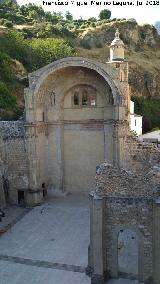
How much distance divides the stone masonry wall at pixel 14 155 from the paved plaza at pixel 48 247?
2.11m

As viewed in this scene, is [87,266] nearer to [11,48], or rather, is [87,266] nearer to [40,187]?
[40,187]

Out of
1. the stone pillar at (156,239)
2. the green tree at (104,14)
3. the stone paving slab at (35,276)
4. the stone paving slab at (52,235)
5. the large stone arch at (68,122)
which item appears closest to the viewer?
the stone pillar at (156,239)

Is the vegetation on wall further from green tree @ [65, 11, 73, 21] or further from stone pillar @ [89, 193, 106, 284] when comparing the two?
green tree @ [65, 11, 73, 21]

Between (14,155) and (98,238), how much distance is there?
37.6 feet

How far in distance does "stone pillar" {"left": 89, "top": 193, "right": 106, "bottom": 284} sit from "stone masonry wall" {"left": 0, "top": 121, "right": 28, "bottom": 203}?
35.0 ft

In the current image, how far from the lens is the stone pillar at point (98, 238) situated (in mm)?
12883

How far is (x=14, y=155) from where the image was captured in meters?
23.0

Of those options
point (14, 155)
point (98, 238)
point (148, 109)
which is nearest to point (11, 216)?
point (14, 155)

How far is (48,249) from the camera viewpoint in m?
16.9

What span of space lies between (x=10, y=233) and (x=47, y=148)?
727 centimetres

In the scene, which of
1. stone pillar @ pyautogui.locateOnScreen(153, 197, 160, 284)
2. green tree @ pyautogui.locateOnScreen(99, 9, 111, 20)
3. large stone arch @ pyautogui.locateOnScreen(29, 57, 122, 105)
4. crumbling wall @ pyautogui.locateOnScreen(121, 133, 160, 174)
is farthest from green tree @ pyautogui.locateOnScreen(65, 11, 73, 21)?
stone pillar @ pyautogui.locateOnScreen(153, 197, 160, 284)

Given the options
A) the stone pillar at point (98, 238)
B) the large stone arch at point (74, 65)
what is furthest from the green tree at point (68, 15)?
the stone pillar at point (98, 238)

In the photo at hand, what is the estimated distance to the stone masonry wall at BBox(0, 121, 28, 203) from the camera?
75.4 ft

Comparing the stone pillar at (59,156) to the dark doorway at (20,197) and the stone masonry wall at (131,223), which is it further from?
the stone masonry wall at (131,223)
